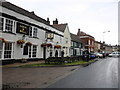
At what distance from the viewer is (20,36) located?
60.6ft

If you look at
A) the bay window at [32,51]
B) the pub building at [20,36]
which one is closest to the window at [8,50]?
the pub building at [20,36]

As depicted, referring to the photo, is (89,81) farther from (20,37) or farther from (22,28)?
(22,28)

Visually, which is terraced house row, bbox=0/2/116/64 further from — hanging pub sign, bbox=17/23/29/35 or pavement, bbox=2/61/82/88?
pavement, bbox=2/61/82/88

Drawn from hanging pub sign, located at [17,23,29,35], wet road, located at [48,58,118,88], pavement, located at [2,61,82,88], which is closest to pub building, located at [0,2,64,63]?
hanging pub sign, located at [17,23,29,35]

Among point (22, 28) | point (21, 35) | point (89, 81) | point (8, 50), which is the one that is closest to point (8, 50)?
point (8, 50)

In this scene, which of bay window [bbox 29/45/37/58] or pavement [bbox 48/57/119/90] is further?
bay window [bbox 29/45/37/58]

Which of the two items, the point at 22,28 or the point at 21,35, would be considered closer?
the point at 21,35

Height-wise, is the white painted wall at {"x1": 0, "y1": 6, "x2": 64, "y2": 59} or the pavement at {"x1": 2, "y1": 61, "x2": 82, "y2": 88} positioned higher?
the white painted wall at {"x1": 0, "y1": 6, "x2": 64, "y2": 59}

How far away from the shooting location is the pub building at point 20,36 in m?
16.0

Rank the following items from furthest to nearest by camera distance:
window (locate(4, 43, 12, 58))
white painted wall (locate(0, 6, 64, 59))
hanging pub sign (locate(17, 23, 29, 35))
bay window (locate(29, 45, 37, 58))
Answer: bay window (locate(29, 45, 37, 58)) < hanging pub sign (locate(17, 23, 29, 35)) < white painted wall (locate(0, 6, 64, 59)) < window (locate(4, 43, 12, 58))

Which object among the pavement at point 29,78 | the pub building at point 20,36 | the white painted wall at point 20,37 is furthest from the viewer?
the white painted wall at point 20,37

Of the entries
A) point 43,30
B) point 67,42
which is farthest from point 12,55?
point 67,42

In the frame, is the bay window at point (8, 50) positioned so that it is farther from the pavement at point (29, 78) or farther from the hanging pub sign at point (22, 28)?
the pavement at point (29, 78)

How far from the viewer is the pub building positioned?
1605 centimetres
